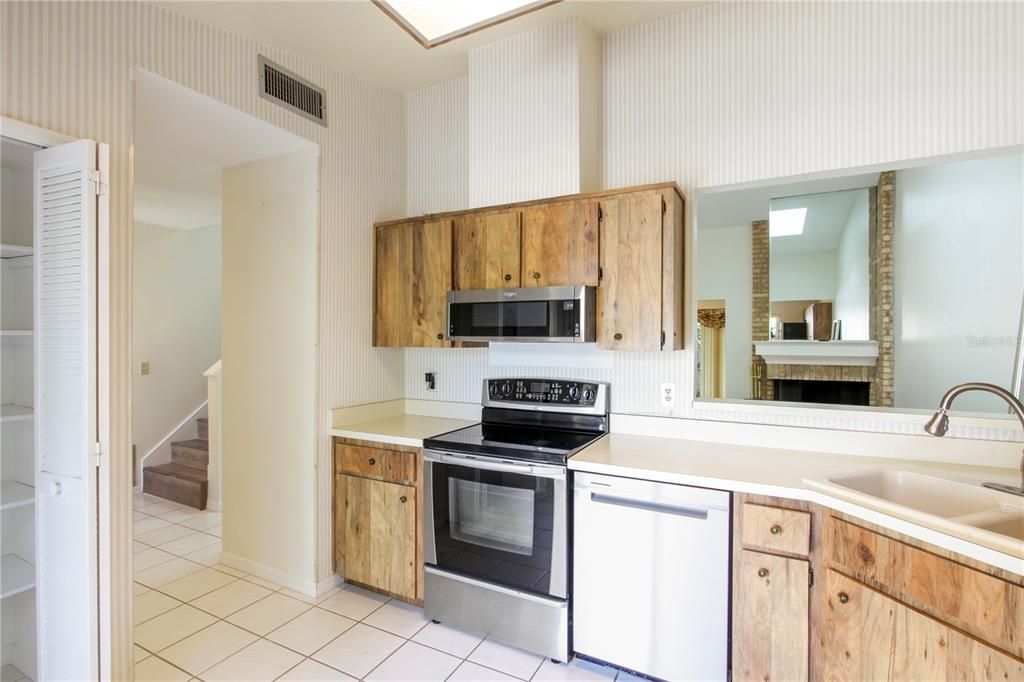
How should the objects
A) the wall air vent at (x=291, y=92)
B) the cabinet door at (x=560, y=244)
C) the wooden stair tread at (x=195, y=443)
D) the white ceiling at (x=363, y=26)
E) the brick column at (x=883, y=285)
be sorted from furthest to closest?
1. the wooden stair tread at (x=195, y=443)
2. the brick column at (x=883, y=285)
3. the wall air vent at (x=291, y=92)
4. the cabinet door at (x=560, y=244)
5. the white ceiling at (x=363, y=26)

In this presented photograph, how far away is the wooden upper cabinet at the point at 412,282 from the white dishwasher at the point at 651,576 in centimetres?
128

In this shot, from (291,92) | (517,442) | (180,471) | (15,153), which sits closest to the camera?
(15,153)

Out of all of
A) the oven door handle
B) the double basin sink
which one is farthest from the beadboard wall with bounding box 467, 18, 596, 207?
the double basin sink

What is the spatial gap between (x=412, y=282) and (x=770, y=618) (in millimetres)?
2270

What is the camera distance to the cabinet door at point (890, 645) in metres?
1.17

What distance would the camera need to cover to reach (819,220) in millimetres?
3160

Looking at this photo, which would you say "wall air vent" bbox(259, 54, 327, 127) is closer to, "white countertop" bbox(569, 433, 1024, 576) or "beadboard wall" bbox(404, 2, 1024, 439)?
"beadboard wall" bbox(404, 2, 1024, 439)

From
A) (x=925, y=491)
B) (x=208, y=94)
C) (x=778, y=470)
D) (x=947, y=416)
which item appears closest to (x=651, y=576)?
(x=778, y=470)

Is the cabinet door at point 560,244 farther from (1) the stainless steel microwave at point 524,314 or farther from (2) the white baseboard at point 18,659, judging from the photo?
(2) the white baseboard at point 18,659

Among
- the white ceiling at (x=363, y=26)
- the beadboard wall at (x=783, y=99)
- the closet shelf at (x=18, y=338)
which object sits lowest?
the closet shelf at (x=18, y=338)

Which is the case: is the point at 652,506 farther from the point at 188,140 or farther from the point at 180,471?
the point at 180,471

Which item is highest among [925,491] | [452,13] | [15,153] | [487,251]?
[452,13]

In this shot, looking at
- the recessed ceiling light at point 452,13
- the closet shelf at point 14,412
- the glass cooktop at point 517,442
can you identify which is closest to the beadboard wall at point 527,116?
the recessed ceiling light at point 452,13

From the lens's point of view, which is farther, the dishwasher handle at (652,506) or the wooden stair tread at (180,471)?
the wooden stair tread at (180,471)
